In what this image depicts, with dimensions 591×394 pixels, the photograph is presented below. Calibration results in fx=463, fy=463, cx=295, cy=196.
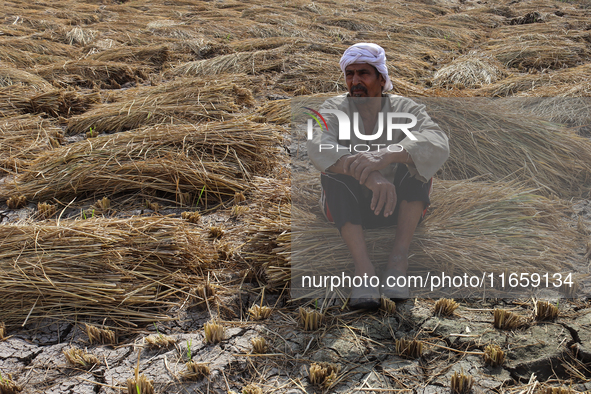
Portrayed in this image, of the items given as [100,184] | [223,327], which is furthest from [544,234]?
[100,184]

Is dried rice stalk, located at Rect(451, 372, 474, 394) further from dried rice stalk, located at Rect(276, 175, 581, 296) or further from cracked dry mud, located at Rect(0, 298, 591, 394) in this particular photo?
dried rice stalk, located at Rect(276, 175, 581, 296)

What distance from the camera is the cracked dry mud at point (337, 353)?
161cm

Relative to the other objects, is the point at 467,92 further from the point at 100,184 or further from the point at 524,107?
the point at 100,184

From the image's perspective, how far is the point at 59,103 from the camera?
454 centimetres

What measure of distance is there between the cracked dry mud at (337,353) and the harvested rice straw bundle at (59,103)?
10.4ft

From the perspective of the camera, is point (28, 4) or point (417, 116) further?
point (28, 4)

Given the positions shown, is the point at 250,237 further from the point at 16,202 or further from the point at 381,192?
the point at 16,202

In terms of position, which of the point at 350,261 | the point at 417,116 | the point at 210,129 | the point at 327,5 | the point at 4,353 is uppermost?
the point at 327,5

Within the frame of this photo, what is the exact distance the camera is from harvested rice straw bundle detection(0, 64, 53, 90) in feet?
16.6

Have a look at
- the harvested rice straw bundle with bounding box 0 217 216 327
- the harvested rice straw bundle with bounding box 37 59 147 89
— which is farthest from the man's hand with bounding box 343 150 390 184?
the harvested rice straw bundle with bounding box 37 59 147 89

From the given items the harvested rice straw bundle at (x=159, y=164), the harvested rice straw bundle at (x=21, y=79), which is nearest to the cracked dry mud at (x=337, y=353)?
the harvested rice straw bundle at (x=159, y=164)

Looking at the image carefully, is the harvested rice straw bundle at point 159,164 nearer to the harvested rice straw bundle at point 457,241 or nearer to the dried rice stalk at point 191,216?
the dried rice stalk at point 191,216

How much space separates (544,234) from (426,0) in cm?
1246

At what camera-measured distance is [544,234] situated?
7.59ft
